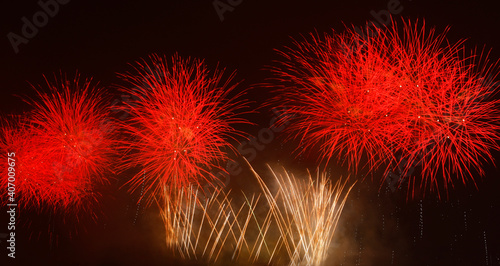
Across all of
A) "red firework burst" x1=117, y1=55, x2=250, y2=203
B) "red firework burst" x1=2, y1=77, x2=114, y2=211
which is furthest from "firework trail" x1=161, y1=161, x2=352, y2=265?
"red firework burst" x1=2, y1=77, x2=114, y2=211

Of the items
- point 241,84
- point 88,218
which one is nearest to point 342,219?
point 241,84

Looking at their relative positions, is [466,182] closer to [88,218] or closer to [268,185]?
[268,185]

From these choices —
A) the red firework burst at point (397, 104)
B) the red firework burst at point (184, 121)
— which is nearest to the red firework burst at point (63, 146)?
the red firework burst at point (184, 121)

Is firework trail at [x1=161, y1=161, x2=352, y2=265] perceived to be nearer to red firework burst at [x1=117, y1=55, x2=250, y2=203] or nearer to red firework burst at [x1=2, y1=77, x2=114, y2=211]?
red firework burst at [x1=117, y1=55, x2=250, y2=203]

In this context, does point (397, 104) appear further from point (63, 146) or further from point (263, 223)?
point (63, 146)

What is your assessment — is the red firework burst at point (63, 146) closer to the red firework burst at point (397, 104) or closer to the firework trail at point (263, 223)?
the firework trail at point (263, 223)
